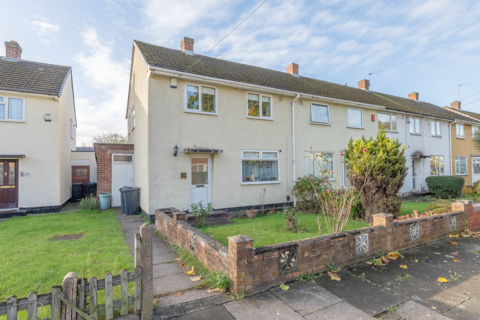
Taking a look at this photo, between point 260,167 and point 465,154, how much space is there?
60.2 feet

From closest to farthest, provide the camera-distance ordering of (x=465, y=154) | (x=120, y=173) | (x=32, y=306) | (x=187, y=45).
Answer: (x=32, y=306), (x=120, y=173), (x=187, y=45), (x=465, y=154)

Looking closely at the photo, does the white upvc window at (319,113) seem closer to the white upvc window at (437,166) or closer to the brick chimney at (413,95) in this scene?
the white upvc window at (437,166)

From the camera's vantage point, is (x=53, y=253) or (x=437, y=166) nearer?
(x=53, y=253)

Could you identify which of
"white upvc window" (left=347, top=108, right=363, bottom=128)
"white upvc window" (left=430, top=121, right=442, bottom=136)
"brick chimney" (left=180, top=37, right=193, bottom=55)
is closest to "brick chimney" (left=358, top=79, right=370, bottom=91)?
"white upvc window" (left=430, top=121, right=442, bottom=136)

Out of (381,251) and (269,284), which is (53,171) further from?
(381,251)

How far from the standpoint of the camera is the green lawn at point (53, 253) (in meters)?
3.63

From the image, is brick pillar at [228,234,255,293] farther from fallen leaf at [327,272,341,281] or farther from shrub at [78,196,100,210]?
shrub at [78,196,100,210]

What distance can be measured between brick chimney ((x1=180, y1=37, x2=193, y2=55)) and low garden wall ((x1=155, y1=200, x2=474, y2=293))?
919 centimetres

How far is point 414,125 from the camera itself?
1562cm

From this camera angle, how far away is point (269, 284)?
11.3 ft

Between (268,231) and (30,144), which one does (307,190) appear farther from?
(30,144)

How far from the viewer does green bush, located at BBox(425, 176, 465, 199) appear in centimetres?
1327

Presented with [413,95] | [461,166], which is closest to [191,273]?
[461,166]

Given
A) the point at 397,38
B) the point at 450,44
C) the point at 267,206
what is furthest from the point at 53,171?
the point at 450,44
